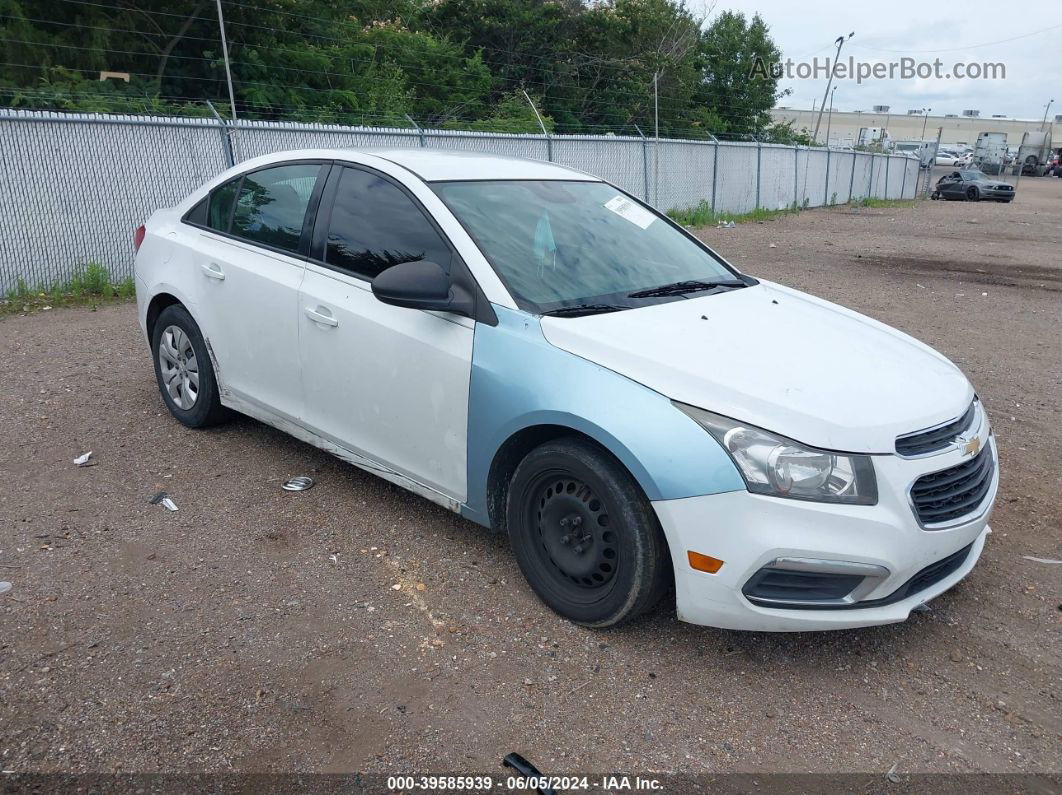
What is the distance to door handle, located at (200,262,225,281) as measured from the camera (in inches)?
179

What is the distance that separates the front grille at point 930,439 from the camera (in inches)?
114

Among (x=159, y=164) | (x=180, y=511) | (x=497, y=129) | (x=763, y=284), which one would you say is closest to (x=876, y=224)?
(x=497, y=129)

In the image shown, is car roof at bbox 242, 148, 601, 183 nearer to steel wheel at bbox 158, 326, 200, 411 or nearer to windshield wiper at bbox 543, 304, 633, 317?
windshield wiper at bbox 543, 304, 633, 317

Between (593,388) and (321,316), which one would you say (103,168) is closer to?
(321,316)

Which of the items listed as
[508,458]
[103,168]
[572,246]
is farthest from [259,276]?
[103,168]

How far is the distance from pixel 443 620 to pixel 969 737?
186 cm

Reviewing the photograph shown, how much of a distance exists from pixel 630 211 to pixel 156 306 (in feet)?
Answer: 9.54

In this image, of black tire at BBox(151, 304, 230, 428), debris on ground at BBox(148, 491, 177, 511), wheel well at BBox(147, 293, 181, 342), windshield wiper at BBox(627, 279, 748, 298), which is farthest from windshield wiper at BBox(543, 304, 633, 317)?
wheel well at BBox(147, 293, 181, 342)

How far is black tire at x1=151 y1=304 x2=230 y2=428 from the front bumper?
3051 millimetres

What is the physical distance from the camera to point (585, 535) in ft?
10.3

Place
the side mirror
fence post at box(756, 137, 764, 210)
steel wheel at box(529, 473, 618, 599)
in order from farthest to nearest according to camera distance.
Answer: fence post at box(756, 137, 764, 210) < the side mirror < steel wheel at box(529, 473, 618, 599)

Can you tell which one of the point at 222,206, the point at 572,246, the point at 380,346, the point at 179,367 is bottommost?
the point at 179,367

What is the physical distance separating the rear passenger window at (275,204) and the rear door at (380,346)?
0.19m

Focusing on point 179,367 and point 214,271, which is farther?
point 179,367
